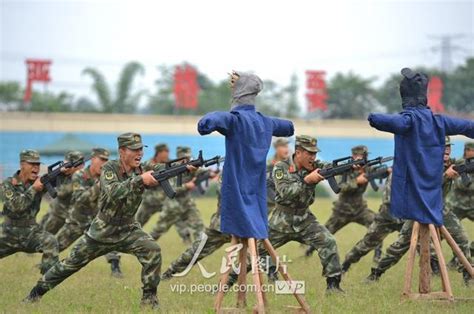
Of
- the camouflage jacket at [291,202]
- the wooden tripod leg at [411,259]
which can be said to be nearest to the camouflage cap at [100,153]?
the camouflage jacket at [291,202]

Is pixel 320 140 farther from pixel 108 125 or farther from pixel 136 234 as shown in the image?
pixel 136 234

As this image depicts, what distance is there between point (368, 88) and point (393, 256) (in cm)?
5935

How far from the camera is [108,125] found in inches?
1891

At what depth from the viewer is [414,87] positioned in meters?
10.7

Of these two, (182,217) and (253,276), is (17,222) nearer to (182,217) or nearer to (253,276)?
(253,276)

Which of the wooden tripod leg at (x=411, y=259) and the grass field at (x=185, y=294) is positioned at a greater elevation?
the wooden tripod leg at (x=411, y=259)

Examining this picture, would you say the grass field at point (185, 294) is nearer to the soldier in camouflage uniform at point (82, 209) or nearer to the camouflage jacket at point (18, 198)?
the soldier in camouflage uniform at point (82, 209)

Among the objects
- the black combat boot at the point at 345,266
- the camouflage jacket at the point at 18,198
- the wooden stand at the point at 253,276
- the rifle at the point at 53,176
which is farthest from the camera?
the black combat boot at the point at 345,266

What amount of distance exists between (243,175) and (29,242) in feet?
13.2

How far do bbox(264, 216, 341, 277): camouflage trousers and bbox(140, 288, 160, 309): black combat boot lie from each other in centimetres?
159

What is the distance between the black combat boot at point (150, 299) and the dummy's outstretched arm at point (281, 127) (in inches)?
92.9

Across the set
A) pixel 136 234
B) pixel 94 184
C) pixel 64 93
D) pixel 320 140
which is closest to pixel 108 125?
pixel 320 140

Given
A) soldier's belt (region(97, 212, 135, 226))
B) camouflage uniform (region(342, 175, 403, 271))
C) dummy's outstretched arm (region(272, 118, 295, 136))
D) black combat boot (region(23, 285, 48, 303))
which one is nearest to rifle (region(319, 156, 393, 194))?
dummy's outstretched arm (region(272, 118, 295, 136))

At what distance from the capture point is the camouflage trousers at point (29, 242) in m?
12.3
